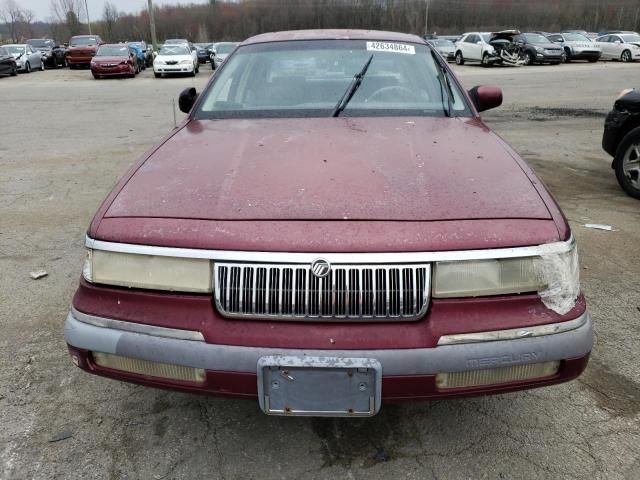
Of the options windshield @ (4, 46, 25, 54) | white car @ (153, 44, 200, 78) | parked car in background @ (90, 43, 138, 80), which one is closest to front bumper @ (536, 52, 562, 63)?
white car @ (153, 44, 200, 78)

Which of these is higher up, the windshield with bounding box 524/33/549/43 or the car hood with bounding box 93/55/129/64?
the windshield with bounding box 524/33/549/43

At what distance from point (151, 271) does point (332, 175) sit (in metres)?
0.83

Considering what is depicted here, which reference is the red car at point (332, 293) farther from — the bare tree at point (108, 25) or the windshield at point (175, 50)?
the bare tree at point (108, 25)

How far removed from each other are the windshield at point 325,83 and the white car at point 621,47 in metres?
29.3

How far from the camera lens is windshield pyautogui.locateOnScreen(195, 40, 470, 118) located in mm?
3238

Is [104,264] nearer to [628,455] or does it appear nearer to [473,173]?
[473,173]

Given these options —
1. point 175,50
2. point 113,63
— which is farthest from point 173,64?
point 113,63

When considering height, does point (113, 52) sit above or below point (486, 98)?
above

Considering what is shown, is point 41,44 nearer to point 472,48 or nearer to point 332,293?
point 472,48

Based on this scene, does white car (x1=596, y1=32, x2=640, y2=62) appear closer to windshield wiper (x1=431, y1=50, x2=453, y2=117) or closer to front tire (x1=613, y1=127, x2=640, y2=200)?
front tire (x1=613, y1=127, x2=640, y2=200)

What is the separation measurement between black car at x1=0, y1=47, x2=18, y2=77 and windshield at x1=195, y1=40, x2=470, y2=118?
24.7m

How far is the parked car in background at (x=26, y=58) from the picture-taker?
2629cm

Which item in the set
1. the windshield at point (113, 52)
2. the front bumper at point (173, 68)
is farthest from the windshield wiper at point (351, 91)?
the windshield at point (113, 52)

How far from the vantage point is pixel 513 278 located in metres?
1.92
